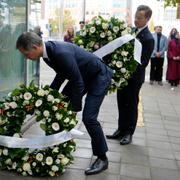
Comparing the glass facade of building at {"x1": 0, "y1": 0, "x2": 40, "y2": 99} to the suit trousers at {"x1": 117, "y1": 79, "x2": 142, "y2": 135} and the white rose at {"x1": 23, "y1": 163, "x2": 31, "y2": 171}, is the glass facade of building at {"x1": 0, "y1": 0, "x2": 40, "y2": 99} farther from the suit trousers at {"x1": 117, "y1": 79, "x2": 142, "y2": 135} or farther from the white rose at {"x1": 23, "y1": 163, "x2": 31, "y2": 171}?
the white rose at {"x1": 23, "y1": 163, "x2": 31, "y2": 171}

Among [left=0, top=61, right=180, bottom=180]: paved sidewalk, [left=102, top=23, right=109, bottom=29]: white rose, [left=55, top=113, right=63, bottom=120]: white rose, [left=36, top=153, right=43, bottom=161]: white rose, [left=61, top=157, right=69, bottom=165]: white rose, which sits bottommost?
[left=0, top=61, right=180, bottom=180]: paved sidewalk

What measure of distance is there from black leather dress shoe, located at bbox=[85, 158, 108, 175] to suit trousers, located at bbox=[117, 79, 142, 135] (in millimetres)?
1200

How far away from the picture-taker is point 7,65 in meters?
6.39

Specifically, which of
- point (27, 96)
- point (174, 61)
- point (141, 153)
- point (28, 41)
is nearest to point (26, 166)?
point (27, 96)

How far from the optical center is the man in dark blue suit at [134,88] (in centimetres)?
546

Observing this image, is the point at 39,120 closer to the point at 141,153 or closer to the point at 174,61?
the point at 141,153

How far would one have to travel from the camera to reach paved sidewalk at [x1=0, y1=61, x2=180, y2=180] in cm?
476

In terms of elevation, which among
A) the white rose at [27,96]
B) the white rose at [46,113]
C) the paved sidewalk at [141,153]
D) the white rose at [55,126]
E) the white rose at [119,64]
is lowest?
the paved sidewalk at [141,153]

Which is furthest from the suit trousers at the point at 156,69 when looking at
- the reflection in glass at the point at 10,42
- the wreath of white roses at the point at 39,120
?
the wreath of white roses at the point at 39,120

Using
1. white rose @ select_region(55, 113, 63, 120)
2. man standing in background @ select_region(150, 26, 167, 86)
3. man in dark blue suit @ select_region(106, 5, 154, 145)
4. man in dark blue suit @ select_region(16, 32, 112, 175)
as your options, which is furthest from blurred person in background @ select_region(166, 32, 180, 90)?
white rose @ select_region(55, 113, 63, 120)

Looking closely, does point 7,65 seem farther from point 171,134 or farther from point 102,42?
point 171,134

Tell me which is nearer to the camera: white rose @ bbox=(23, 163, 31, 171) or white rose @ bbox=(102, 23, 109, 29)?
white rose @ bbox=(23, 163, 31, 171)

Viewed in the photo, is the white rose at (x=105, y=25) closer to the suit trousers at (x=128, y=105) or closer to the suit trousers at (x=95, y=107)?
the suit trousers at (x=128, y=105)

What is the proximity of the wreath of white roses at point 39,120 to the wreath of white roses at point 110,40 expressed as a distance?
1.14m
